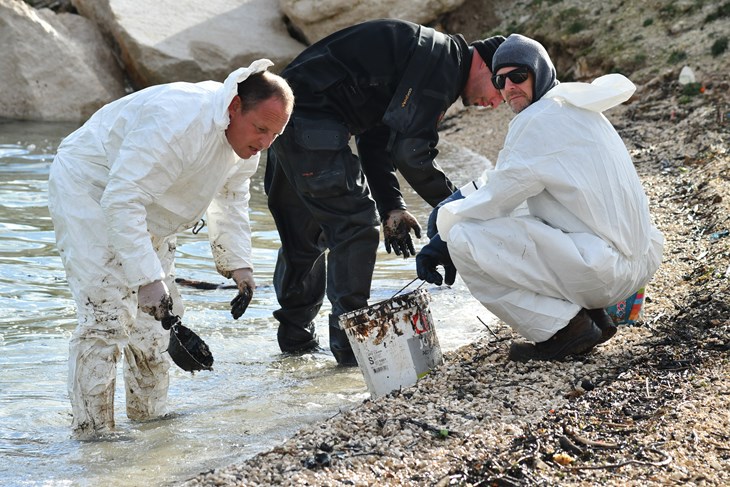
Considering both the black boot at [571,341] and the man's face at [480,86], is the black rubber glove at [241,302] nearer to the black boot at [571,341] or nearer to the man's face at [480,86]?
the black boot at [571,341]

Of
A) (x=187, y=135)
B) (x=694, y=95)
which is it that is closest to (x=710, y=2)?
(x=694, y=95)

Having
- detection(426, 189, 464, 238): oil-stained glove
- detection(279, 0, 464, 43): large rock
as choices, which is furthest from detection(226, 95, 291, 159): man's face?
detection(279, 0, 464, 43): large rock

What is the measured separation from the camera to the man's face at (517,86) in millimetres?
4777

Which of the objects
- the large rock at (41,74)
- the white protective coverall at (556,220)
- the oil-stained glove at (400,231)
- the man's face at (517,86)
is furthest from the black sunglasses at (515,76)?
the large rock at (41,74)

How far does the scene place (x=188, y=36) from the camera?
17250mm

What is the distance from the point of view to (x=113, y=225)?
4180 millimetres

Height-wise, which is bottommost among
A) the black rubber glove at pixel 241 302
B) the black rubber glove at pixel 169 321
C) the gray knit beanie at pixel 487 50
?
the black rubber glove at pixel 241 302

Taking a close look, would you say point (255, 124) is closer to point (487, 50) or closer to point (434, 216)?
point (434, 216)

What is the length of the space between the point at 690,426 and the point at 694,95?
8569 millimetres

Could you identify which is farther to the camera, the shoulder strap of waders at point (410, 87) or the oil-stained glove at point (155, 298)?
the shoulder strap of waders at point (410, 87)

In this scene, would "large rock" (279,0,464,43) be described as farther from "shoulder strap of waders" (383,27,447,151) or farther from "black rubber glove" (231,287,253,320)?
"black rubber glove" (231,287,253,320)

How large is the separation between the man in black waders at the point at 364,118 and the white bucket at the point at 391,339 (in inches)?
34.8

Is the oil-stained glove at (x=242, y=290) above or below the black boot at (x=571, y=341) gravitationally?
above

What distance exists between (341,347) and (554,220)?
5.52ft
